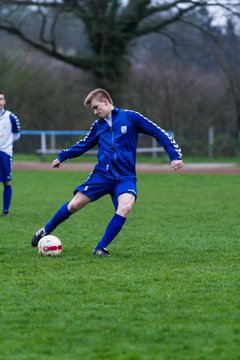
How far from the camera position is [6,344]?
4723mm

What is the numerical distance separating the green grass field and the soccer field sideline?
472 inches

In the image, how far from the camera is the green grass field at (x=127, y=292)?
4684mm

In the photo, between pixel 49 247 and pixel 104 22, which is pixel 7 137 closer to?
pixel 49 247

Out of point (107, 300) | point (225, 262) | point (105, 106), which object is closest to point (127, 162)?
point (105, 106)

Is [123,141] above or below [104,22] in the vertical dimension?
below

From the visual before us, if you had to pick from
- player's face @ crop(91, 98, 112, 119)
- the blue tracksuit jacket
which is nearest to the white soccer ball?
the blue tracksuit jacket

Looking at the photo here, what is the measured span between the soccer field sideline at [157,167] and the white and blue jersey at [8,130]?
36.7ft

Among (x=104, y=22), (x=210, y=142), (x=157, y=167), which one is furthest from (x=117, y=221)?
(x=210, y=142)

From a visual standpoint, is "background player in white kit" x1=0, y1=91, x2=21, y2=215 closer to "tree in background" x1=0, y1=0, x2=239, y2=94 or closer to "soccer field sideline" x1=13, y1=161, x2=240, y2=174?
"soccer field sideline" x1=13, y1=161, x2=240, y2=174

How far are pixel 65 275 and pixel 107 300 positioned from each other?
3.47 ft

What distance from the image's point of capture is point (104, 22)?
28.2 metres

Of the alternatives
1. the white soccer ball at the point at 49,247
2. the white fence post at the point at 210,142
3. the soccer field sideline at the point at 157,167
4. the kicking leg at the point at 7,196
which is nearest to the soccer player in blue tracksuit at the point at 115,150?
the white soccer ball at the point at 49,247

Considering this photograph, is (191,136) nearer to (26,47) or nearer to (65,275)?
(26,47)

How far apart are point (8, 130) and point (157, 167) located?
13.9 metres
